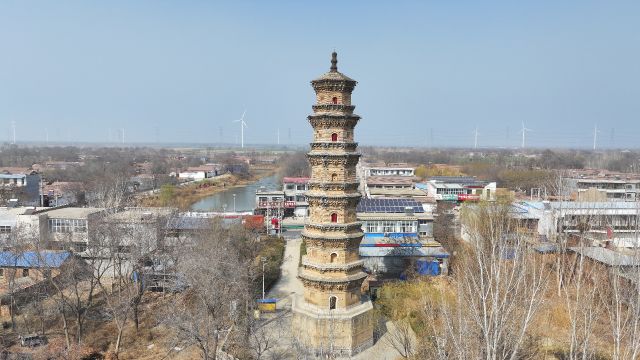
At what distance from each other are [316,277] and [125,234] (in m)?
12.9

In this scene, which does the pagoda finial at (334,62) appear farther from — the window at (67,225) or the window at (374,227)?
the window at (67,225)

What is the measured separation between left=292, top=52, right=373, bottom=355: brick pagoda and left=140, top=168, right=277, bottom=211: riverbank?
1413 inches

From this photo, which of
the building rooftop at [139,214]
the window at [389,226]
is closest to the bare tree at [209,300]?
the building rooftop at [139,214]

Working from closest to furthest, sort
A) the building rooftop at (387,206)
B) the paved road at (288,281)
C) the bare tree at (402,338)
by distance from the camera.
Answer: the bare tree at (402,338) < the paved road at (288,281) < the building rooftop at (387,206)

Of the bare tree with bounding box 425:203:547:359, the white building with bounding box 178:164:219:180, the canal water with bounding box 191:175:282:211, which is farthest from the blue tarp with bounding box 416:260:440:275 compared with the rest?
the white building with bounding box 178:164:219:180

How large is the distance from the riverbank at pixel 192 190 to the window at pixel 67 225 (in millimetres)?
17911

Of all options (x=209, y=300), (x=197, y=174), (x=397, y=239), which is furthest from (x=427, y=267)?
(x=197, y=174)

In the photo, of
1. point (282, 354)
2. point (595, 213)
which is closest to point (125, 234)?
point (282, 354)

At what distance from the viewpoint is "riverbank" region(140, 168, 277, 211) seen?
179 feet

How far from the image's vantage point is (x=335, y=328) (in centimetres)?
1756

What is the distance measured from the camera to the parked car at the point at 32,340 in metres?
19.1

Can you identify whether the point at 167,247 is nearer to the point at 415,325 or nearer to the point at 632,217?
the point at 415,325

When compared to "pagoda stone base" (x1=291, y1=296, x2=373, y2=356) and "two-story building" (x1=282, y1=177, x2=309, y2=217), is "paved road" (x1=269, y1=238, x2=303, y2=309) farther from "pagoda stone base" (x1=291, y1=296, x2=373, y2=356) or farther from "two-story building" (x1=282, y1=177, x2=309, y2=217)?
"two-story building" (x1=282, y1=177, x2=309, y2=217)

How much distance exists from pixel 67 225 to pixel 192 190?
44399mm
